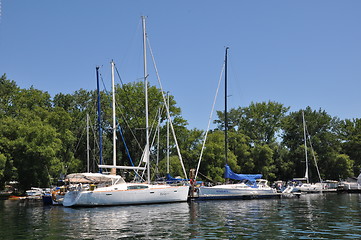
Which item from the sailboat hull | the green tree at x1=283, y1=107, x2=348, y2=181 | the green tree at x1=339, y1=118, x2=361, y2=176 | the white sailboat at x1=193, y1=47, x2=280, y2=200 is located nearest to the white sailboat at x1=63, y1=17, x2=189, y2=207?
the sailboat hull

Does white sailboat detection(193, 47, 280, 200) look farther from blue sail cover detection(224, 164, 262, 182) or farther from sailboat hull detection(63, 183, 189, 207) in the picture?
sailboat hull detection(63, 183, 189, 207)

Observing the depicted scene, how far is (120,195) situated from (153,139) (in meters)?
19.0

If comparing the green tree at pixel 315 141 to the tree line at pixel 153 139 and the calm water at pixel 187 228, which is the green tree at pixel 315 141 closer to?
the tree line at pixel 153 139

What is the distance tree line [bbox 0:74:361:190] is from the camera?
5369 cm

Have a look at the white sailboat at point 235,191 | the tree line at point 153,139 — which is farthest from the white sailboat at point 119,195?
the tree line at point 153,139

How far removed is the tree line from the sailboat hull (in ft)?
47.9

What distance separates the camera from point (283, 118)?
82.9 metres

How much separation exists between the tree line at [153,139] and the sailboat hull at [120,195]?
14609mm

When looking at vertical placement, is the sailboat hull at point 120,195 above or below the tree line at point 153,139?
below

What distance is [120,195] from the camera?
34875mm

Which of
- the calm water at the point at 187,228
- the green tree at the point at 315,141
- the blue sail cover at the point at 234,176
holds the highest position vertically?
the green tree at the point at 315,141

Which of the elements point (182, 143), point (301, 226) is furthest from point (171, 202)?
point (182, 143)

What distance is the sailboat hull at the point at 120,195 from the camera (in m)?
34.5

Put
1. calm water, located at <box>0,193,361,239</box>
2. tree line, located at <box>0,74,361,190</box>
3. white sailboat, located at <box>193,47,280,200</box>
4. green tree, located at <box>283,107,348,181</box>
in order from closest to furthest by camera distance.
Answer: calm water, located at <box>0,193,361,239</box>, white sailboat, located at <box>193,47,280,200</box>, tree line, located at <box>0,74,361,190</box>, green tree, located at <box>283,107,348,181</box>
